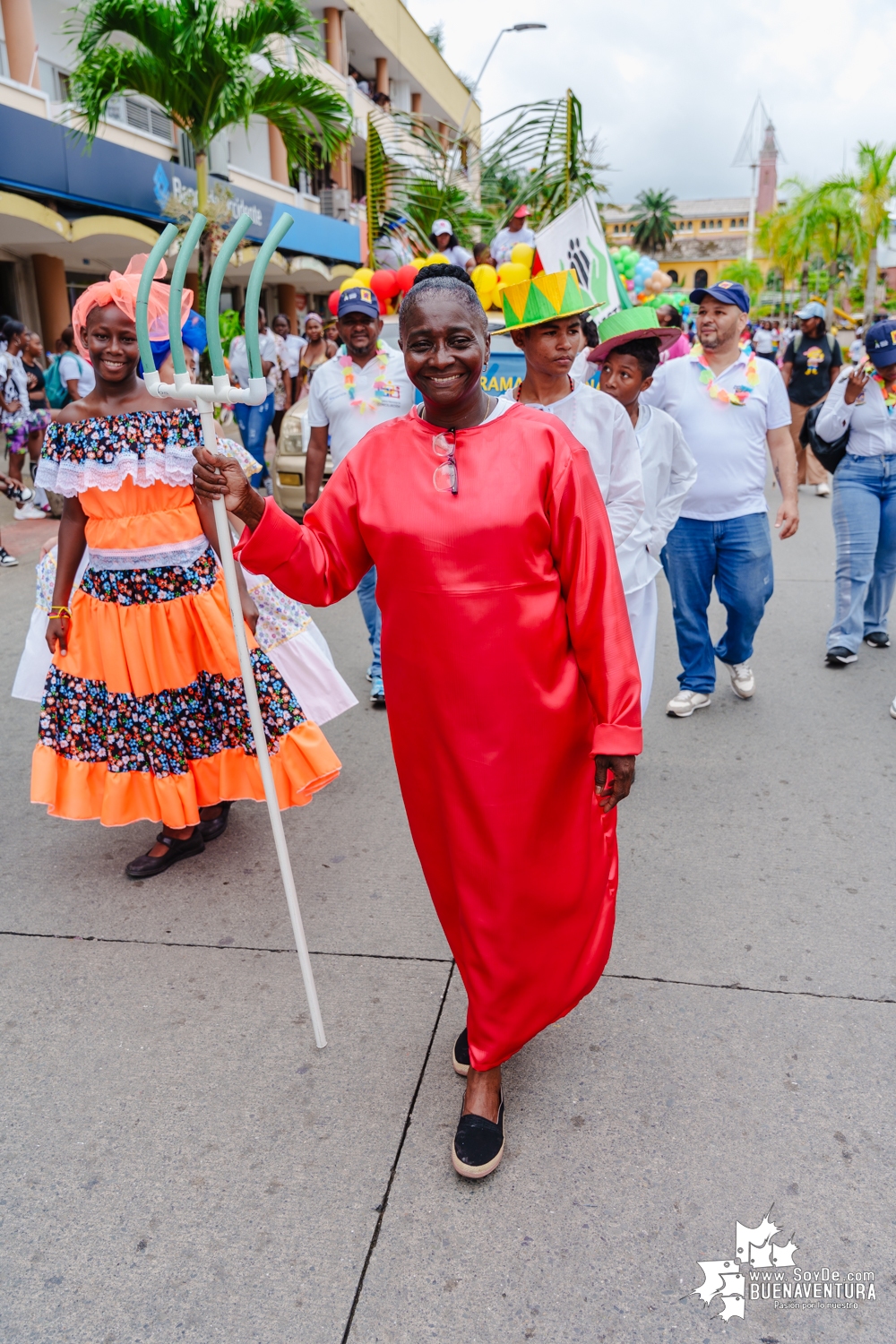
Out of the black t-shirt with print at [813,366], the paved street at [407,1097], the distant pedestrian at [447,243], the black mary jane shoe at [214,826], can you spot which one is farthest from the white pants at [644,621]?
the black t-shirt with print at [813,366]

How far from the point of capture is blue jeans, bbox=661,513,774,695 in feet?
15.7

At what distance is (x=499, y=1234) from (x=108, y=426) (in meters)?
2.55

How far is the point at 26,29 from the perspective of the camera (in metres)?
14.9

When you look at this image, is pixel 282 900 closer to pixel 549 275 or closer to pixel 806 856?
pixel 806 856

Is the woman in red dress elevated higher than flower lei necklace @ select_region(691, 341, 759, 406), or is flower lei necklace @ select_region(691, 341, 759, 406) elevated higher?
flower lei necklace @ select_region(691, 341, 759, 406)

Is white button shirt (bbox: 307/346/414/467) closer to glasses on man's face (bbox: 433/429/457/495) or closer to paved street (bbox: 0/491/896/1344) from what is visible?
paved street (bbox: 0/491/896/1344)

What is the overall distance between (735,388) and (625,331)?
109 cm

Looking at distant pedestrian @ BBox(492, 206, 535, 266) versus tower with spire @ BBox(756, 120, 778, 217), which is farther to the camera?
tower with spire @ BBox(756, 120, 778, 217)

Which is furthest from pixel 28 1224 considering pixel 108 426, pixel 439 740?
pixel 108 426

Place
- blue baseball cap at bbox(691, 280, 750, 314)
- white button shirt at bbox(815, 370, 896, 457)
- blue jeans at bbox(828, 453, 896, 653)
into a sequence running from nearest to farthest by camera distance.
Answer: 1. blue baseball cap at bbox(691, 280, 750, 314)
2. white button shirt at bbox(815, 370, 896, 457)
3. blue jeans at bbox(828, 453, 896, 653)

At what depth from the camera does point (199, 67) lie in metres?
10.7

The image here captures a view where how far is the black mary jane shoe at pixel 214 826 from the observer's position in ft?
12.7

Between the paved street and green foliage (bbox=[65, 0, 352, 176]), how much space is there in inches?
385

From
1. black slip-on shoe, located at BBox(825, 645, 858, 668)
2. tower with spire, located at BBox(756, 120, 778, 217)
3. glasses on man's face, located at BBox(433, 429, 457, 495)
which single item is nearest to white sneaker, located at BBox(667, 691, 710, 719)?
black slip-on shoe, located at BBox(825, 645, 858, 668)
